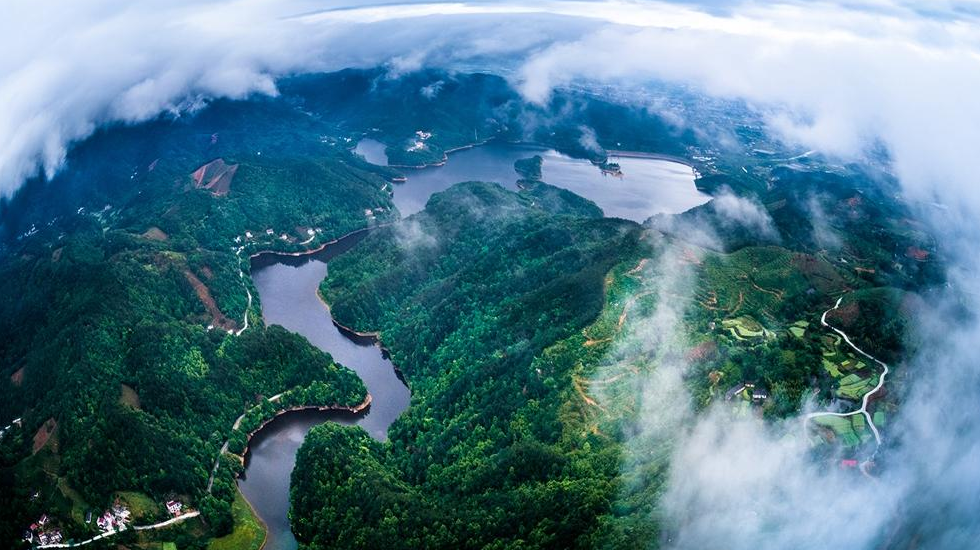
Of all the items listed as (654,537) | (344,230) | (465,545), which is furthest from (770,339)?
(344,230)

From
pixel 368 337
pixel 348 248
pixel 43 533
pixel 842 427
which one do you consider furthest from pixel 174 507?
pixel 348 248

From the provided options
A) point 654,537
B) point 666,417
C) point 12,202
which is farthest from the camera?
point 12,202

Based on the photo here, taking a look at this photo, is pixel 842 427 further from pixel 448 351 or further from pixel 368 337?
pixel 368 337

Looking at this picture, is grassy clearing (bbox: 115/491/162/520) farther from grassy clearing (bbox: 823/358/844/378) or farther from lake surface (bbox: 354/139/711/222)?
lake surface (bbox: 354/139/711/222)

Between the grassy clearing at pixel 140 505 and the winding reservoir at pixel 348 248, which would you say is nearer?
the grassy clearing at pixel 140 505

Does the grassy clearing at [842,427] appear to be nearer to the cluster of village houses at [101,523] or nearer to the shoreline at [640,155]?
the cluster of village houses at [101,523]

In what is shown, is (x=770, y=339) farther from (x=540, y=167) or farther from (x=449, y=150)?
(x=449, y=150)

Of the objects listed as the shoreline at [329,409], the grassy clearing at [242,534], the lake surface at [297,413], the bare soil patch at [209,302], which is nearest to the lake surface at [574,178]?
the lake surface at [297,413]
